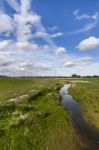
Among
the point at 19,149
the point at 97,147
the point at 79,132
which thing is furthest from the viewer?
the point at 79,132

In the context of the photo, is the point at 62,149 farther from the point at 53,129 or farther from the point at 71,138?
the point at 53,129

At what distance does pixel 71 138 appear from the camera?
85.0 ft

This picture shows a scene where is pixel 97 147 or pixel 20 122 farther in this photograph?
pixel 20 122

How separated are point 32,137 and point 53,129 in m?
5.00

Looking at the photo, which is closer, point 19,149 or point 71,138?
point 19,149

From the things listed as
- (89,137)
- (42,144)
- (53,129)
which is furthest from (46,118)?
(42,144)

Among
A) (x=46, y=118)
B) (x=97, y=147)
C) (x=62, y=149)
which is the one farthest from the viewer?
(x=46, y=118)

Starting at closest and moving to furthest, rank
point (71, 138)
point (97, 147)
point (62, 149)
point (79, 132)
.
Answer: point (62, 149)
point (97, 147)
point (71, 138)
point (79, 132)

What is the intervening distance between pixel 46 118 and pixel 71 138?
8.96 metres

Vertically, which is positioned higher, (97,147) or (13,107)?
(13,107)

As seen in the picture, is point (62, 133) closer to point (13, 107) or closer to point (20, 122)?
point (20, 122)

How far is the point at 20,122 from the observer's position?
28.9 m

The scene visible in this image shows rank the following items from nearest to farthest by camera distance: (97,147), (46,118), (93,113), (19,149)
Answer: (19,149) < (97,147) < (46,118) < (93,113)

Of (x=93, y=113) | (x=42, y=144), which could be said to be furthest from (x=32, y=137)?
(x=93, y=113)
